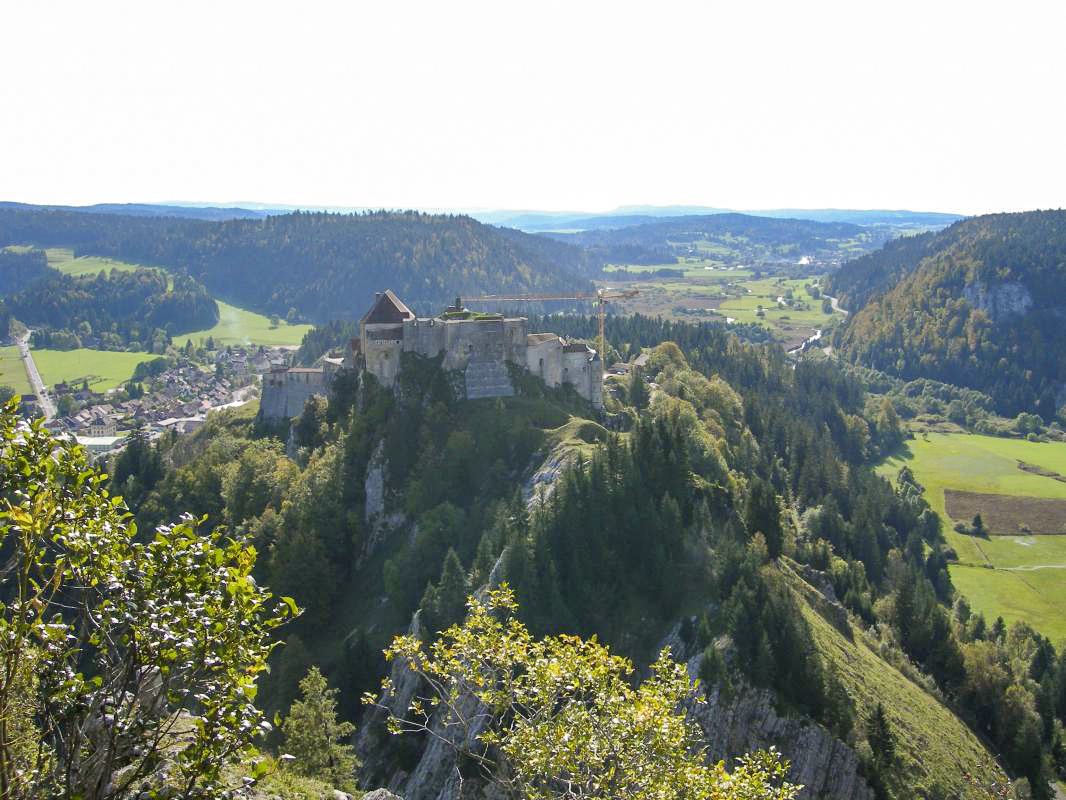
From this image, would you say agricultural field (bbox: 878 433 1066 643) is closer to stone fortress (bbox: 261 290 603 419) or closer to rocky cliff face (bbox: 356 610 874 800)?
stone fortress (bbox: 261 290 603 419)

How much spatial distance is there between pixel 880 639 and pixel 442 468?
1400 inches

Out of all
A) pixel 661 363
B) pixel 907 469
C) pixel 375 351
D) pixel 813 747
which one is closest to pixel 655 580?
pixel 813 747

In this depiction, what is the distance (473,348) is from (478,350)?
1.58ft

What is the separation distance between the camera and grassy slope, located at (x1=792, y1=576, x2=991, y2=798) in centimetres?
Answer: 4684

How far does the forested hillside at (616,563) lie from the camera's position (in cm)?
4706

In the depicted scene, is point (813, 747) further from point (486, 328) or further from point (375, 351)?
point (375, 351)

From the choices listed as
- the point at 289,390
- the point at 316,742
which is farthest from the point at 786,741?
the point at 289,390

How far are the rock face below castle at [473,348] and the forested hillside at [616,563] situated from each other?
5.86 ft

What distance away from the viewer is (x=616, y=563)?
53031mm

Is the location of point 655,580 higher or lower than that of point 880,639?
higher

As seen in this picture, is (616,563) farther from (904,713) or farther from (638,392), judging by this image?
(638,392)

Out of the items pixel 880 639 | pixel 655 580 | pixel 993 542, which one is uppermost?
pixel 655 580

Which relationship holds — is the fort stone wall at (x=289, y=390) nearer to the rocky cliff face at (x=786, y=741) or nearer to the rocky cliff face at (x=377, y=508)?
the rocky cliff face at (x=377, y=508)

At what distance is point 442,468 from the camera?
70.6m
